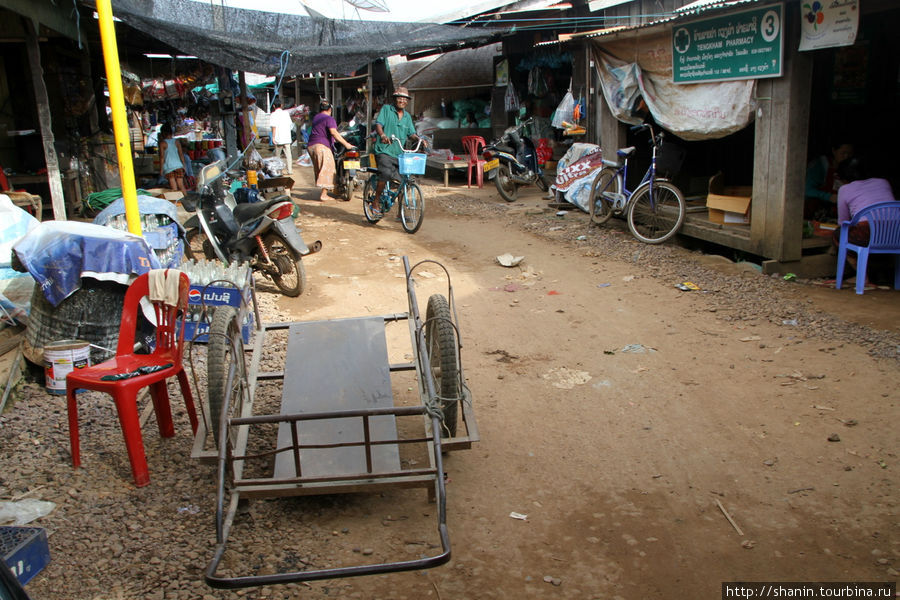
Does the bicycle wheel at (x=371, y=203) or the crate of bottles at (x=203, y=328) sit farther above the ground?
the bicycle wheel at (x=371, y=203)

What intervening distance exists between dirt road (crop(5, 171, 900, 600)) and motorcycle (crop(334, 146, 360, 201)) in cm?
661

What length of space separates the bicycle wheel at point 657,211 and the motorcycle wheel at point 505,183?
3840mm

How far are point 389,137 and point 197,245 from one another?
3.45 meters

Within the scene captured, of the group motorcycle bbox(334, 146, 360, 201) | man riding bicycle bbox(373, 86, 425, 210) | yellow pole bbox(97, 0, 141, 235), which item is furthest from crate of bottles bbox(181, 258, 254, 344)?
motorcycle bbox(334, 146, 360, 201)

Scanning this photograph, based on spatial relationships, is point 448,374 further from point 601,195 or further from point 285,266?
point 601,195

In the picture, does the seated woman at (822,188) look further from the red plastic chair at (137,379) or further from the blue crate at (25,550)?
the blue crate at (25,550)

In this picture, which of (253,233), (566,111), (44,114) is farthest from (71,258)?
(566,111)

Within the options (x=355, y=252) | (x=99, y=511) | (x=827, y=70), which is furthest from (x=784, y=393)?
(x=827, y=70)

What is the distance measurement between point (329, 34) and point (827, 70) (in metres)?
→ 7.11

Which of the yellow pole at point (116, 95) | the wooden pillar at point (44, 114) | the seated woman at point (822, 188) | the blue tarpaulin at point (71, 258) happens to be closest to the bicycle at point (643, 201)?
the seated woman at point (822, 188)

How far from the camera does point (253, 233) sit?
7.10m

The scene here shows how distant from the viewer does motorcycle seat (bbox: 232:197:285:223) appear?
23.5 feet

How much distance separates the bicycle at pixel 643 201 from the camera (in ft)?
29.2

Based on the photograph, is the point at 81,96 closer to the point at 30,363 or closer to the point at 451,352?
the point at 30,363
